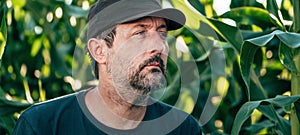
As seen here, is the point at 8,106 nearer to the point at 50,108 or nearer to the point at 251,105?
the point at 50,108

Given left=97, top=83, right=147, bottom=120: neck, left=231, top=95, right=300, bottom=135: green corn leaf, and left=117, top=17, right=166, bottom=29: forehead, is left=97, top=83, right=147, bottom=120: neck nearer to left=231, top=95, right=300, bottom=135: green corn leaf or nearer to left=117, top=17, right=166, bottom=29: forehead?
left=117, top=17, right=166, bottom=29: forehead

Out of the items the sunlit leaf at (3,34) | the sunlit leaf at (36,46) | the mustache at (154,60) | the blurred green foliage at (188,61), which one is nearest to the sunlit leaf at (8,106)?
the blurred green foliage at (188,61)

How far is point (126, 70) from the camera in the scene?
2.10m

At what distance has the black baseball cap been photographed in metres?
2.08

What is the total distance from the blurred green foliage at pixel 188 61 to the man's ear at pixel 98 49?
1.70 ft

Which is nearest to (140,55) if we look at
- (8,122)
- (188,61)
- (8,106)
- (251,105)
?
(251,105)

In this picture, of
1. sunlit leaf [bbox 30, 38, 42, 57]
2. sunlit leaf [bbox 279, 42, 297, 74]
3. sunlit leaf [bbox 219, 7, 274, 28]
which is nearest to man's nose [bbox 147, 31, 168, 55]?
sunlit leaf [bbox 279, 42, 297, 74]

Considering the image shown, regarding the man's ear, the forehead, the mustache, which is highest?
the forehead

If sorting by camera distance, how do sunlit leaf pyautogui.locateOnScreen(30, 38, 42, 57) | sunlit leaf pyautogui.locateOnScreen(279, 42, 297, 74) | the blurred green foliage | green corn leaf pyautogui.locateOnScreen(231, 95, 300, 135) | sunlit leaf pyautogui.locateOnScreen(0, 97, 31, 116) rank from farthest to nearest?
1. sunlit leaf pyautogui.locateOnScreen(30, 38, 42, 57)
2. sunlit leaf pyautogui.locateOnScreen(0, 97, 31, 116)
3. the blurred green foliage
4. sunlit leaf pyautogui.locateOnScreen(279, 42, 297, 74)
5. green corn leaf pyautogui.locateOnScreen(231, 95, 300, 135)

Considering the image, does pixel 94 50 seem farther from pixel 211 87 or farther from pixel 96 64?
pixel 211 87

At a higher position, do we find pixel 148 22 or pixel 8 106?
pixel 148 22

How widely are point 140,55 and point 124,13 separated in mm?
110

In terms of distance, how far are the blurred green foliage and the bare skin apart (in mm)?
524

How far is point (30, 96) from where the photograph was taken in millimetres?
3344
